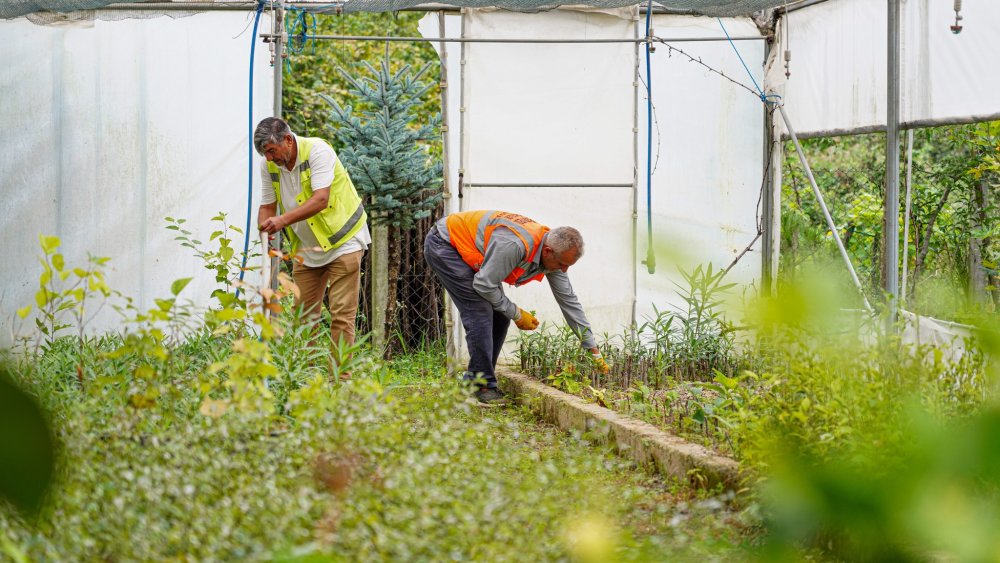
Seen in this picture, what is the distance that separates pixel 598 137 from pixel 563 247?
7.42 ft

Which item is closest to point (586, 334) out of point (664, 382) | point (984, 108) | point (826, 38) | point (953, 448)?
point (664, 382)

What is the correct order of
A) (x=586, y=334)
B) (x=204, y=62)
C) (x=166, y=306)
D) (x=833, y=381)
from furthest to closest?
(x=204, y=62) → (x=586, y=334) → (x=166, y=306) → (x=833, y=381)

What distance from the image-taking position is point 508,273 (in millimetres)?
5578

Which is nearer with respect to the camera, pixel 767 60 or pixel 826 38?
pixel 826 38

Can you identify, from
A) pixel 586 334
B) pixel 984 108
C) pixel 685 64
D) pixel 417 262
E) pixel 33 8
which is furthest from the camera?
pixel 417 262

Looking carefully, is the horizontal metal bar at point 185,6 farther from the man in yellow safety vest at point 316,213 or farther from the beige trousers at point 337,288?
the beige trousers at point 337,288

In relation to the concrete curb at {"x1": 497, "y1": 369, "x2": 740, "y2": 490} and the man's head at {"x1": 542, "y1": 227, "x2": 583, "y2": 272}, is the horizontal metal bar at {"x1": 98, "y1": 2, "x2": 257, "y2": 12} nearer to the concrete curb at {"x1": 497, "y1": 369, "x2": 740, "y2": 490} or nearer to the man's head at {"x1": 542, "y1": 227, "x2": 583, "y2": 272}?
the man's head at {"x1": 542, "y1": 227, "x2": 583, "y2": 272}

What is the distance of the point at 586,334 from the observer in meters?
5.79

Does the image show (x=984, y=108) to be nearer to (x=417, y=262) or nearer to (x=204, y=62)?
(x=417, y=262)

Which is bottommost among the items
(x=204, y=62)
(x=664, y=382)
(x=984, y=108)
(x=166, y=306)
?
(x=664, y=382)

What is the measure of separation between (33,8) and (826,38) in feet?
16.2

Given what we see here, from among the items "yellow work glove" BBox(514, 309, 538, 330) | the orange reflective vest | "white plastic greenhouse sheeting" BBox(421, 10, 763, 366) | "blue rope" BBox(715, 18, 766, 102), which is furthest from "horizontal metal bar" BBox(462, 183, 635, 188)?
"yellow work glove" BBox(514, 309, 538, 330)

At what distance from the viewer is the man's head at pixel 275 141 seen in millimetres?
5711

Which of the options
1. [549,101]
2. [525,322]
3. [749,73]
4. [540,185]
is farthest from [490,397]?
[749,73]
